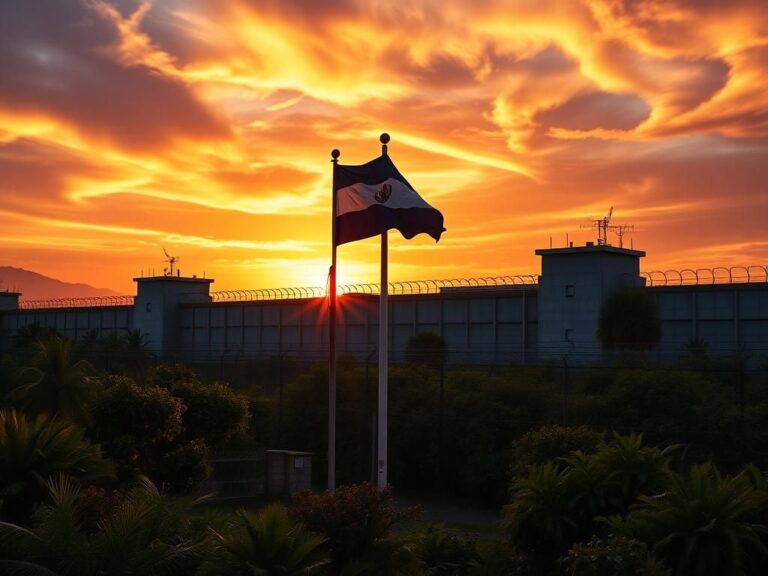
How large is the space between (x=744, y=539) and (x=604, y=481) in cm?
287

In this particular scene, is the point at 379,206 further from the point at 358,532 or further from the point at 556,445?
the point at 358,532

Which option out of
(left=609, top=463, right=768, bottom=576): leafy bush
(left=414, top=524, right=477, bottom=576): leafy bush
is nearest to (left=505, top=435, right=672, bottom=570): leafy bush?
(left=414, top=524, right=477, bottom=576): leafy bush

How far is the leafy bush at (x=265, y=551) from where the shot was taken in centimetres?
1258

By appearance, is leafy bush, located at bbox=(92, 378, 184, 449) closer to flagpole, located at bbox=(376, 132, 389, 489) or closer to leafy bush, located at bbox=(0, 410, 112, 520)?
flagpole, located at bbox=(376, 132, 389, 489)

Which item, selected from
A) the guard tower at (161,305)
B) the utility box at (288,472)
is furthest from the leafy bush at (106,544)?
the guard tower at (161,305)

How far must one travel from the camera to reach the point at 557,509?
1702 centimetres

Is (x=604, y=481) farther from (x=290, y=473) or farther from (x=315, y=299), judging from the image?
(x=315, y=299)

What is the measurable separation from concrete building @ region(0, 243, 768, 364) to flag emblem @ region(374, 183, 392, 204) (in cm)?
2147

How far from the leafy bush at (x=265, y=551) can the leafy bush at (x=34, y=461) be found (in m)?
4.73

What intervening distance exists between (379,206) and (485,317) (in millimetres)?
47033

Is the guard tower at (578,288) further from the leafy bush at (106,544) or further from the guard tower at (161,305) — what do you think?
the leafy bush at (106,544)

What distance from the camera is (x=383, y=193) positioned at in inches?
805

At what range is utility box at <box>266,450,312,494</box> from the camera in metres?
31.7

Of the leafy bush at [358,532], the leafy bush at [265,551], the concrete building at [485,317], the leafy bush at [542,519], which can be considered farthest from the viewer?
the concrete building at [485,317]
